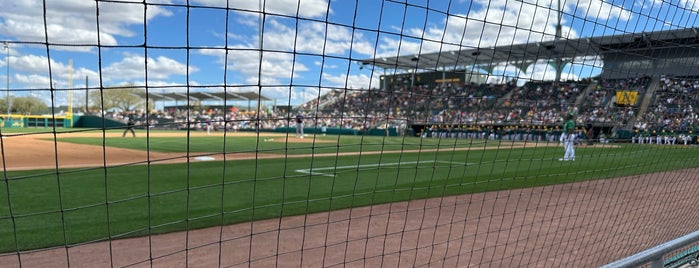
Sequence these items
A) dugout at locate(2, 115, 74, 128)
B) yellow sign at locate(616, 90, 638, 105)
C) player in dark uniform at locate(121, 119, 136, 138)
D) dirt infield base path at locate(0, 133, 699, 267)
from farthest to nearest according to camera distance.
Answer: dugout at locate(2, 115, 74, 128), yellow sign at locate(616, 90, 638, 105), dirt infield base path at locate(0, 133, 699, 267), player in dark uniform at locate(121, 119, 136, 138)

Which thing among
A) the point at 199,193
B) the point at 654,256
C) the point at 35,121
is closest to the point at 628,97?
the point at 654,256

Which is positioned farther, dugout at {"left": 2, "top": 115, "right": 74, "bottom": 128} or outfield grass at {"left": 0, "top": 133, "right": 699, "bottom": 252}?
dugout at {"left": 2, "top": 115, "right": 74, "bottom": 128}

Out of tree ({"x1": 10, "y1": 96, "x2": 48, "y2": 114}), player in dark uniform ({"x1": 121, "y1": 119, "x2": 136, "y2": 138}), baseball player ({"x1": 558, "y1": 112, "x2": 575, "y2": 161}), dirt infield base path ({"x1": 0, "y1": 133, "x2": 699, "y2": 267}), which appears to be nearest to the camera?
player in dark uniform ({"x1": 121, "y1": 119, "x2": 136, "y2": 138})

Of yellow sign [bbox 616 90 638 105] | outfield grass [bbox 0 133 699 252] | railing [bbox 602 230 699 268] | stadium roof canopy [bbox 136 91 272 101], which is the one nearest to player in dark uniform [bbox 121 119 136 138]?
outfield grass [bbox 0 133 699 252]

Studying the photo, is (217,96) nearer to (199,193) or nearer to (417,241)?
(199,193)

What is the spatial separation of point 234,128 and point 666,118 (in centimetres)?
3101

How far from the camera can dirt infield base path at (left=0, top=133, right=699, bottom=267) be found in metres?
4.50

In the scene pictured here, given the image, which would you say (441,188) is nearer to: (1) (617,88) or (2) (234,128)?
(1) (617,88)

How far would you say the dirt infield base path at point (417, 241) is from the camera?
4.50 meters

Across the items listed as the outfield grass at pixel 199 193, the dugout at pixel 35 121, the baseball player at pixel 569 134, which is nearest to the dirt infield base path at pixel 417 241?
the outfield grass at pixel 199 193

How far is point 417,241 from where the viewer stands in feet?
16.8

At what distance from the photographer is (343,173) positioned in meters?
10.8

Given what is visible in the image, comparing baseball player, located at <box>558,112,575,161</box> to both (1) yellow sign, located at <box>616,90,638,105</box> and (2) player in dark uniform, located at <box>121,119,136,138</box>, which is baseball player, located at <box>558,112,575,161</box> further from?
(2) player in dark uniform, located at <box>121,119,136,138</box>

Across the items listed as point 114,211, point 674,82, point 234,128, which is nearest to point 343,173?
point 114,211
